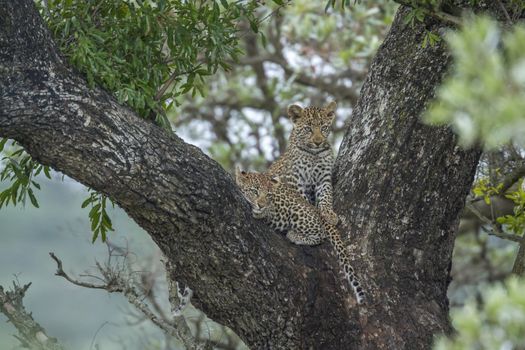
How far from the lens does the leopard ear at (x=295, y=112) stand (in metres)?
8.35

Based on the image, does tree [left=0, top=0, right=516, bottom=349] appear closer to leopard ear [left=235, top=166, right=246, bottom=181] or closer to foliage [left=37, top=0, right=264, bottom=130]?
foliage [left=37, top=0, right=264, bottom=130]

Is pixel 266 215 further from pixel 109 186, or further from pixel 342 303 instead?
pixel 109 186

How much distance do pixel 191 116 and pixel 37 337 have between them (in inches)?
319

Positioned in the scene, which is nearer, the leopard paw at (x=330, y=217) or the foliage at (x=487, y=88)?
the foliage at (x=487, y=88)

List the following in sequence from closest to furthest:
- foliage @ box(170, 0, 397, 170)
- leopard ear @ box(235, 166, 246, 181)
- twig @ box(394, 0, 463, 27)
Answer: twig @ box(394, 0, 463, 27) < leopard ear @ box(235, 166, 246, 181) < foliage @ box(170, 0, 397, 170)

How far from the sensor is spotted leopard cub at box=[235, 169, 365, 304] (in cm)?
625

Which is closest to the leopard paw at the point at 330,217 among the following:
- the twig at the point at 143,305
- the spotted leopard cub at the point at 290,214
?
the spotted leopard cub at the point at 290,214

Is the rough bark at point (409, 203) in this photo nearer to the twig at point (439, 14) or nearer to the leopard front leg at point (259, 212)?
the leopard front leg at point (259, 212)

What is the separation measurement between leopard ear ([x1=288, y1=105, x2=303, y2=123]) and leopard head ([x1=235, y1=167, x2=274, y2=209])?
118cm

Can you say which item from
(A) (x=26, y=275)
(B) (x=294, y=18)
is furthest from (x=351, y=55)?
(A) (x=26, y=275)

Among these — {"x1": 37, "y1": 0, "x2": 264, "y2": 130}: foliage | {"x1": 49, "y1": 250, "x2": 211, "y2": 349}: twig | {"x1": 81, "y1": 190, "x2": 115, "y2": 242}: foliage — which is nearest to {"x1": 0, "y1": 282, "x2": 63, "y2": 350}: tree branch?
{"x1": 49, "y1": 250, "x2": 211, "y2": 349}: twig

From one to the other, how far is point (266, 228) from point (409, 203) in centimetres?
97

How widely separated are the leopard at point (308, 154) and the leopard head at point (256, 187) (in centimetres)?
42

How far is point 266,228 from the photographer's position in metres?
6.03
